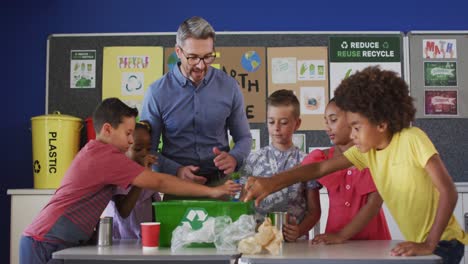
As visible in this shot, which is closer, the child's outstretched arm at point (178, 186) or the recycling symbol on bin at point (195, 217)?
the recycling symbol on bin at point (195, 217)

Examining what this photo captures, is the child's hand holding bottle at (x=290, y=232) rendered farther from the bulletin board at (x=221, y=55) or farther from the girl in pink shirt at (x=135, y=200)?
the bulletin board at (x=221, y=55)

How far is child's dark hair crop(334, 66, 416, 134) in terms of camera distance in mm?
1898

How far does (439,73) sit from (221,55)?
1.53m

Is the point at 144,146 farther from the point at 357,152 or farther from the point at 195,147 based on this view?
the point at 357,152

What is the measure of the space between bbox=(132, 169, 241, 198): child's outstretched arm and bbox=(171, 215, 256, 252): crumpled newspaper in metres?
0.19

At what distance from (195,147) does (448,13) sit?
2524mm

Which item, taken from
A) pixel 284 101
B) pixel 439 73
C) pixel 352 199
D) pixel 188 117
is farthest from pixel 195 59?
pixel 439 73

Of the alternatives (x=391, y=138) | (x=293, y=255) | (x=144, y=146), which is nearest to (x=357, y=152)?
(x=391, y=138)

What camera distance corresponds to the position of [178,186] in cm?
207

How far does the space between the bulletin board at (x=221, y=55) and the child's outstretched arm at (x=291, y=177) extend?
1826mm

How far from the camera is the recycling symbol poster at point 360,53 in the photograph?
158 inches

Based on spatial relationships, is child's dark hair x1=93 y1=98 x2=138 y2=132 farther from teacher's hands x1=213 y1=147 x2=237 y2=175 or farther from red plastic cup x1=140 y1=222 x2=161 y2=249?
red plastic cup x1=140 y1=222 x2=161 y2=249

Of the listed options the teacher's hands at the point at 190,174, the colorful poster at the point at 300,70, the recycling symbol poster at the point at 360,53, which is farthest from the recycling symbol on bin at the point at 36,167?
the recycling symbol poster at the point at 360,53

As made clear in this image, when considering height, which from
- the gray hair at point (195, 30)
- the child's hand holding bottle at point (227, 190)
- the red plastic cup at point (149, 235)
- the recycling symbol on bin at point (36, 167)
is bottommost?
the red plastic cup at point (149, 235)
